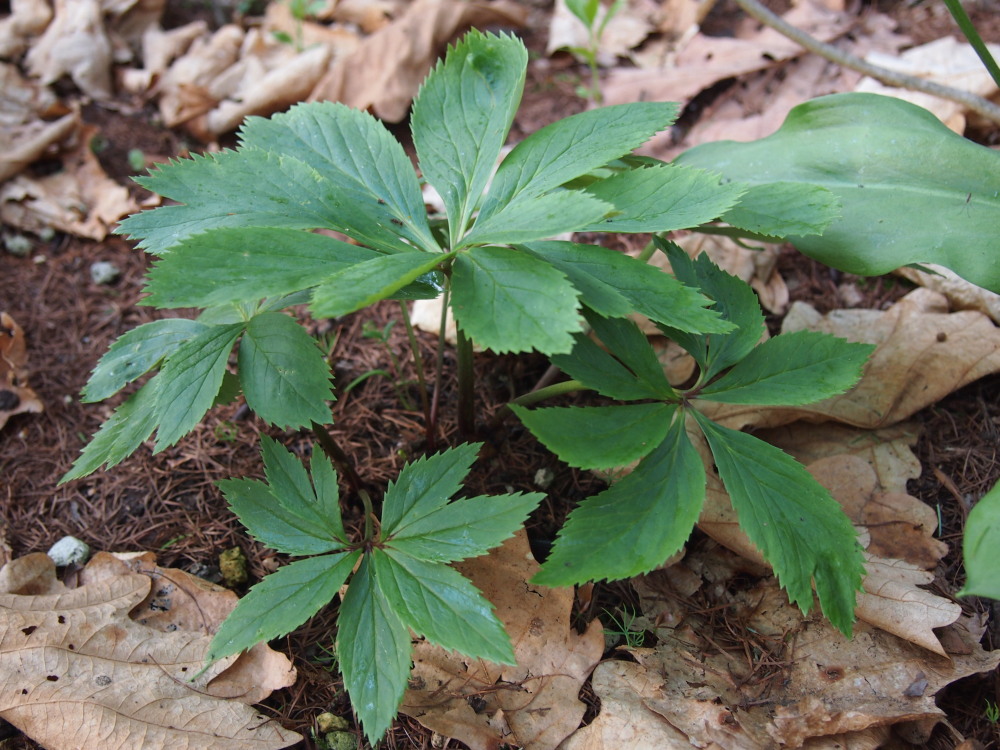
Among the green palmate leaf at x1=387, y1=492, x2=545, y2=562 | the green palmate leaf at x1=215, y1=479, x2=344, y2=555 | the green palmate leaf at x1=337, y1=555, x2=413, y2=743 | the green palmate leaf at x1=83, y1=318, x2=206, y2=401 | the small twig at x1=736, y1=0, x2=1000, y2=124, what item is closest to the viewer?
the green palmate leaf at x1=337, y1=555, x2=413, y2=743

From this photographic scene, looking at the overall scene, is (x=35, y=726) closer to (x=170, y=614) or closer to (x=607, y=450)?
(x=170, y=614)

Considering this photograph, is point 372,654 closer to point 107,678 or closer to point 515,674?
point 515,674

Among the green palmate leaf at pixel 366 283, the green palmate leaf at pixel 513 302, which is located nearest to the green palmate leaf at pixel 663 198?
the green palmate leaf at pixel 513 302

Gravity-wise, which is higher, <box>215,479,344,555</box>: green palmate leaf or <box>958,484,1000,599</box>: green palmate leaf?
<box>958,484,1000,599</box>: green palmate leaf

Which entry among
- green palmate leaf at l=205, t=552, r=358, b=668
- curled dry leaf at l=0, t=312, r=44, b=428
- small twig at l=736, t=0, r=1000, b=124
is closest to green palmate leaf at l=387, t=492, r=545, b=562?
green palmate leaf at l=205, t=552, r=358, b=668

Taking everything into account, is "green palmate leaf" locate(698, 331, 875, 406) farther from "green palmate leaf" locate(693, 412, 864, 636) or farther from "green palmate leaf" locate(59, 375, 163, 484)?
"green palmate leaf" locate(59, 375, 163, 484)

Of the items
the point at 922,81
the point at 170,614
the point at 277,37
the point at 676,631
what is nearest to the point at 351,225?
the point at 170,614

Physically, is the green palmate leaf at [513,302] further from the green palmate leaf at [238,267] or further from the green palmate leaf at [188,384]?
the green palmate leaf at [188,384]
